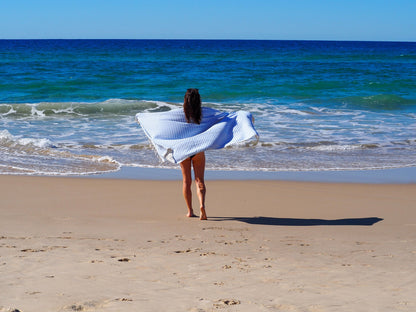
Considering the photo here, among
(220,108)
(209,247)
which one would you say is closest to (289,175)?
(209,247)

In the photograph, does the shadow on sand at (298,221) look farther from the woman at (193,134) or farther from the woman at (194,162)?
the woman at (193,134)

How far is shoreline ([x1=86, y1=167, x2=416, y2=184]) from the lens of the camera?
27.3 feet

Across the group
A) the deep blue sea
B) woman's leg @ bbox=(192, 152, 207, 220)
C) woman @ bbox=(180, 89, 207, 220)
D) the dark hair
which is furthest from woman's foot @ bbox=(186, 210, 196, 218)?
the deep blue sea

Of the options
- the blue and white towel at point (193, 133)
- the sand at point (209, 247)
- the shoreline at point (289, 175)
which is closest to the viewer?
the sand at point (209, 247)

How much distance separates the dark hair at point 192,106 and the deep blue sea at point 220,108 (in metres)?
2.97

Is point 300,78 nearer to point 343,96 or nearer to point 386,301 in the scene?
point 343,96

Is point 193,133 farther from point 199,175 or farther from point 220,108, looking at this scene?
point 220,108

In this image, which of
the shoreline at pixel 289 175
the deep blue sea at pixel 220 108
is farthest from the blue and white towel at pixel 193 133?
the deep blue sea at pixel 220 108

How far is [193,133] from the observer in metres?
6.23

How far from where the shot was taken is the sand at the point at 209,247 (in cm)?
348

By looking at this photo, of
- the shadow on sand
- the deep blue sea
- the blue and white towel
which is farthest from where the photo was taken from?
the deep blue sea

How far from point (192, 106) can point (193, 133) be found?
31 cm

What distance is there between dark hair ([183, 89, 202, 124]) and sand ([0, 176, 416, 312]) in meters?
1.08

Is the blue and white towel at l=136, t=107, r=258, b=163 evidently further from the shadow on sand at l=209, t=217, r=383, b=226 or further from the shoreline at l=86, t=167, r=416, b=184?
the shoreline at l=86, t=167, r=416, b=184
